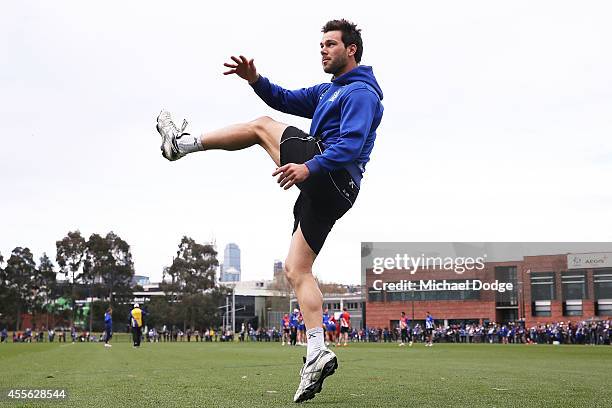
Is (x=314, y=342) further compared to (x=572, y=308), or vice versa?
(x=572, y=308)

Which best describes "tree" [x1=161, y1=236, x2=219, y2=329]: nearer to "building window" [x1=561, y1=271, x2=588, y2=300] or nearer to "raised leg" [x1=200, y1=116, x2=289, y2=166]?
"building window" [x1=561, y1=271, x2=588, y2=300]

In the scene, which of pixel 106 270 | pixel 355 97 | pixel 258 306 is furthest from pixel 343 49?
pixel 258 306

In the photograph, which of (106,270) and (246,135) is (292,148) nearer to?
(246,135)

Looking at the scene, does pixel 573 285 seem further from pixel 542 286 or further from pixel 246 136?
pixel 246 136

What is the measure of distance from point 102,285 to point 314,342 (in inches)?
A: 2539

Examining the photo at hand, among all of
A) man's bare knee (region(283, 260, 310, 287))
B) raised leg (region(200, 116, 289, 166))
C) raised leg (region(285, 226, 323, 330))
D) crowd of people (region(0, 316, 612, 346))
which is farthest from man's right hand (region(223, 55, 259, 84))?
crowd of people (region(0, 316, 612, 346))

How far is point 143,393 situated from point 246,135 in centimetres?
200

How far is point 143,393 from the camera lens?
519 cm

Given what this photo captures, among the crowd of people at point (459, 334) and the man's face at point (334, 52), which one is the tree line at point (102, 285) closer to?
the crowd of people at point (459, 334)

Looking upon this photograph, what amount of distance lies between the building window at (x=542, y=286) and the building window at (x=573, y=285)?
1.12 m

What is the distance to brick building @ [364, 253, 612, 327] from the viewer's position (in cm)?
6594

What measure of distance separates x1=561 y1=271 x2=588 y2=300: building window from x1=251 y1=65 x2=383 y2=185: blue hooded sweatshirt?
66.7m

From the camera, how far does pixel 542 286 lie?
69438 mm

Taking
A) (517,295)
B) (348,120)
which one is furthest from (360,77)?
(517,295)
